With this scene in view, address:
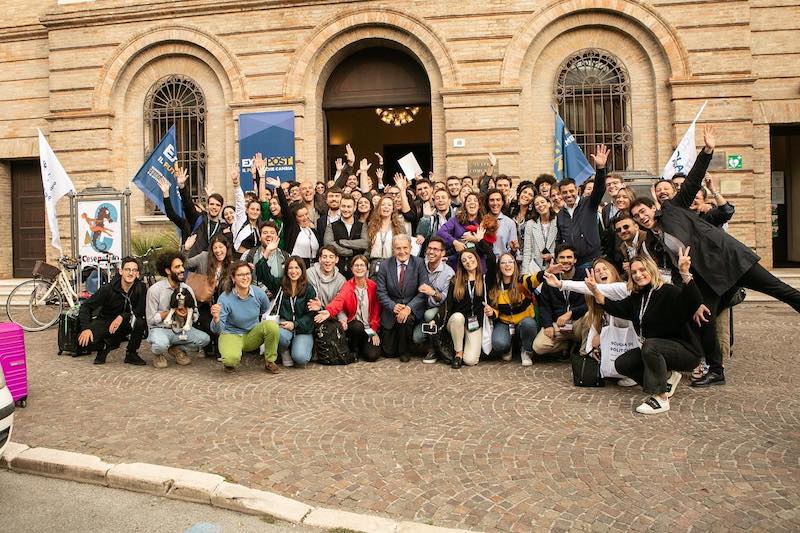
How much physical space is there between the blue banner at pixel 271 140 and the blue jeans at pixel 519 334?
29.3ft

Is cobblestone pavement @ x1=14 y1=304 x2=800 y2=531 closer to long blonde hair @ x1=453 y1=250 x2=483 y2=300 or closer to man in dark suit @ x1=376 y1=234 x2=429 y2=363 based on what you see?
man in dark suit @ x1=376 y1=234 x2=429 y2=363

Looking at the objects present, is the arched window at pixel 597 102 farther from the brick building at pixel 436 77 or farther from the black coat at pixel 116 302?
the black coat at pixel 116 302

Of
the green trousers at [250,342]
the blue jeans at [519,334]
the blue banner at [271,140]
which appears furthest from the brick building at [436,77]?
the green trousers at [250,342]

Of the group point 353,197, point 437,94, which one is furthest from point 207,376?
point 437,94

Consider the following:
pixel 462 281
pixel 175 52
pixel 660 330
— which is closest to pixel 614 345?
pixel 660 330

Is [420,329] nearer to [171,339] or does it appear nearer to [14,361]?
[171,339]

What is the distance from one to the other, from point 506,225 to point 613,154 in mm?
7262

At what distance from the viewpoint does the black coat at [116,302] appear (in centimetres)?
820

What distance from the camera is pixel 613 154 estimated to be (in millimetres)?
14227

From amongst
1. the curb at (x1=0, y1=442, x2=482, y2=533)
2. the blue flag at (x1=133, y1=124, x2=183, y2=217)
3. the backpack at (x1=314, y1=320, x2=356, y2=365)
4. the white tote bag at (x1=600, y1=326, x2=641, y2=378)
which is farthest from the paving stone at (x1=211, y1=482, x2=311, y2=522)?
the blue flag at (x1=133, y1=124, x2=183, y2=217)

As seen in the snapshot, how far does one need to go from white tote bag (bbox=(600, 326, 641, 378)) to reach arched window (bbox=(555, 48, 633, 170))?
869cm

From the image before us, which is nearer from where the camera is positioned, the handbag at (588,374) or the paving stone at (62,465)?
the paving stone at (62,465)

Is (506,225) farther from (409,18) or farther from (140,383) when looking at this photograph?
(409,18)

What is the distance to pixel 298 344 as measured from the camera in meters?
7.54
